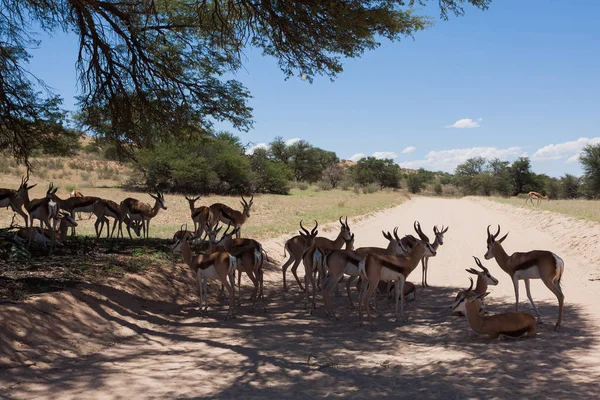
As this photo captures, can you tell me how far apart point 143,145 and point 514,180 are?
8219 cm

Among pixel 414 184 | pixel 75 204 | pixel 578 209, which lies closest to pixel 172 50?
pixel 75 204

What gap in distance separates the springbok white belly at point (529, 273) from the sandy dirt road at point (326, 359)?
732mm

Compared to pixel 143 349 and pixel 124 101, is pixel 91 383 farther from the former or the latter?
pixel 124 101

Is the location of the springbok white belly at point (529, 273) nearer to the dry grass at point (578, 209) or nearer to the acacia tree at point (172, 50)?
the acacia tree at point (172, 50)

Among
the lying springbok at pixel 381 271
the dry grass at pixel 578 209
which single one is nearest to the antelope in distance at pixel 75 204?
the lying springbok at pixel 381 271

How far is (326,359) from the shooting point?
20.1ft

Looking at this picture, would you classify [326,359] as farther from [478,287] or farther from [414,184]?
[414,184]

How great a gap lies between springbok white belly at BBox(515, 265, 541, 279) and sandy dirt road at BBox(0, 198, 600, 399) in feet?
2.40

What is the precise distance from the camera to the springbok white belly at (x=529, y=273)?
25.5ft

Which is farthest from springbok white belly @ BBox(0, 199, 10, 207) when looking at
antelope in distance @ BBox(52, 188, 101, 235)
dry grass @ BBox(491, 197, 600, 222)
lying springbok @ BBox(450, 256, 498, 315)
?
dry grass @ BBox(491, 197, 600, 222)

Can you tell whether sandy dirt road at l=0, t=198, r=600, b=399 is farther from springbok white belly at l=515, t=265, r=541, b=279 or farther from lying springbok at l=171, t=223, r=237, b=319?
springbok white belly at l=515, t=265, r=541, b=279

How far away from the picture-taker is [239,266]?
30.6 ft

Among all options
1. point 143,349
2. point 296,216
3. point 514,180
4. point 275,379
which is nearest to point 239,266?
point 143,349

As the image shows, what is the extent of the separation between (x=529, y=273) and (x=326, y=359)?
155 inches
